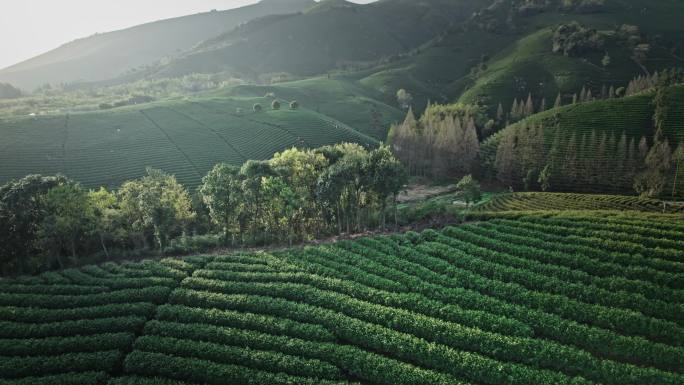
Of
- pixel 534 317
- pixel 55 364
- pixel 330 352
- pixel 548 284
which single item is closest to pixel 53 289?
pixel 55 364

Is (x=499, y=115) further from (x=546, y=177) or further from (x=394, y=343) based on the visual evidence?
(x=394, y=343)

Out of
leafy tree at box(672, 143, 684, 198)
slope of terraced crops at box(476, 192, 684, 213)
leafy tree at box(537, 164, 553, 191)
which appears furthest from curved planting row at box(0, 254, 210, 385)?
leafy tree at box(672, 143, 684, 198)

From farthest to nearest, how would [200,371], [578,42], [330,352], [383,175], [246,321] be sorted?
[578,42]
[383,175]
[246,321]
[330,352]
[200,371]

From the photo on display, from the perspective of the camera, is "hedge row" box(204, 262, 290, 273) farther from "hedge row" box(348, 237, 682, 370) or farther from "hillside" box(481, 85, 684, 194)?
"hillside" box(481, 85, 684, 194)

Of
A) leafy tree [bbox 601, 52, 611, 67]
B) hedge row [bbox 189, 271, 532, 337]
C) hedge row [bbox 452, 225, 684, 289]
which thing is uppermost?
leafy tree [bbox 601, 52, 611, 67]

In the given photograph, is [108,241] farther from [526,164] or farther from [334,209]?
[526,164]

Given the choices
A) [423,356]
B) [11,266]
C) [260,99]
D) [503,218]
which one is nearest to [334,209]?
[503,218]

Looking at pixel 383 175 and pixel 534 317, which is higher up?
pixel 383 175
